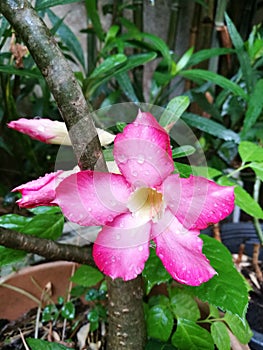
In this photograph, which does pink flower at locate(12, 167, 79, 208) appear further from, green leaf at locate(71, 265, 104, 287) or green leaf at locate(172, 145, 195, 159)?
green leaf at locate(71, 265, 104, 287)

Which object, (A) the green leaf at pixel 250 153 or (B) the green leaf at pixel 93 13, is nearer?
(A) the green leaf at pixel 250 153

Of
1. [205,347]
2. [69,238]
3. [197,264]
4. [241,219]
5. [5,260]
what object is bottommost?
[241,219]

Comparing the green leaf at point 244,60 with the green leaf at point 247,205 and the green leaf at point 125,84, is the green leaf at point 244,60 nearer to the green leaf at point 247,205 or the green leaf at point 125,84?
the green leaf at point 125,84

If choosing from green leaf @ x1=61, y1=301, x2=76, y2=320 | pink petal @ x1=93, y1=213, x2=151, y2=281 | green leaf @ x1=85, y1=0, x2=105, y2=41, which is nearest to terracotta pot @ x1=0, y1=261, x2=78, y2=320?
green leaf @ x1=61, y1=301, x2=76, y2=320

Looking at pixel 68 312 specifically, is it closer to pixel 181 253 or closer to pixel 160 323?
pixel 160 323

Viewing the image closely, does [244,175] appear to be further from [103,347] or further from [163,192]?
[163,192]

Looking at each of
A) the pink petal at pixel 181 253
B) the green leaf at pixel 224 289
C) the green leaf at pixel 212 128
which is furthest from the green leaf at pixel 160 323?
the green leaf at pixel 212 128

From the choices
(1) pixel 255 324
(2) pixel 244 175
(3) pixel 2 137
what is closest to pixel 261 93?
(2) pixel 244 175

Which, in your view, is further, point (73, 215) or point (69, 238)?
point (69, 238)
